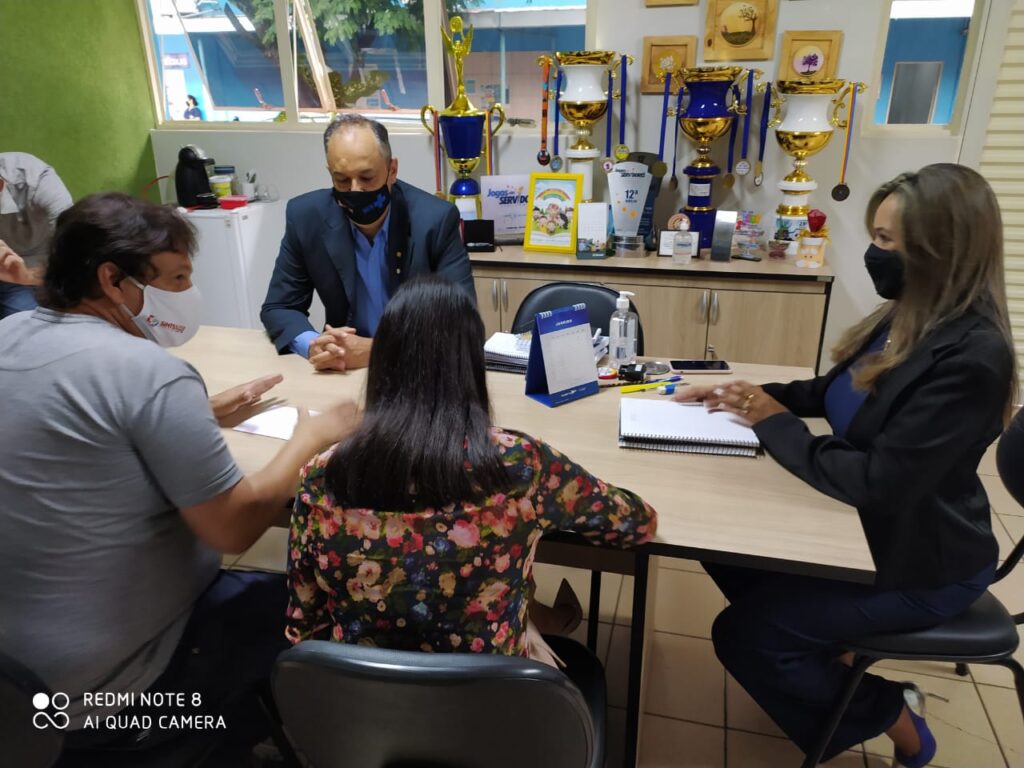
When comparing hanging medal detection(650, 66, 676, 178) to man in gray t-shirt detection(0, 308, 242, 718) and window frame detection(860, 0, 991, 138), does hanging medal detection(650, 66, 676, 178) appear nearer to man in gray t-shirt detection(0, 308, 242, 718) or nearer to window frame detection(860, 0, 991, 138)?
window frame detection(860, 0, 991, 138)

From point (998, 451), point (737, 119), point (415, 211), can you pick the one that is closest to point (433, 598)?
point (998, 451)

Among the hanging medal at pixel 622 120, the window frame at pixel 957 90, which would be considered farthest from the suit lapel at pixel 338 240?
the window frame at pixel 957 90

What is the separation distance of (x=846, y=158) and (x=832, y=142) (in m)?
0.11

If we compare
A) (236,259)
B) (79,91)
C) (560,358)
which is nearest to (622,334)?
(560,358)

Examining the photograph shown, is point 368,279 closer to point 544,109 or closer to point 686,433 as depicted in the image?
point 686,433

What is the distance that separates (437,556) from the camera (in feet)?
3.10

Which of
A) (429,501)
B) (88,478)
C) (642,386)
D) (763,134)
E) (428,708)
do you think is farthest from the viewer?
(763,134)

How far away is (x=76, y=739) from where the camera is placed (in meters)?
1.14

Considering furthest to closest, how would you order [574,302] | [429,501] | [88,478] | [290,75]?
[290,75] < [574,302] < [88,478] < [429,501]

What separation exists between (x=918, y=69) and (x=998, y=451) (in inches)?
97.1

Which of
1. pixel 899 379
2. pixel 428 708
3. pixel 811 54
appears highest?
pixel 811 54

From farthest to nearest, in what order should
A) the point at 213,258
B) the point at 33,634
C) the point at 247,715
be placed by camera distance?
the point at 213,258, the point at 247,715, the point at 33,634

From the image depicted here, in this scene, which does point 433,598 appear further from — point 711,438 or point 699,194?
point 699,194

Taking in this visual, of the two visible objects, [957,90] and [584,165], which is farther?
[584,165]
